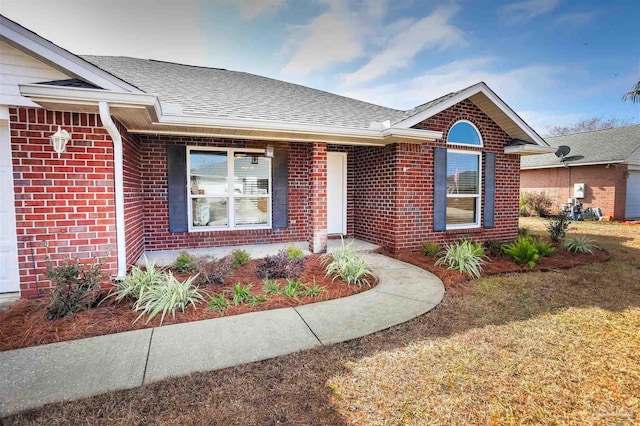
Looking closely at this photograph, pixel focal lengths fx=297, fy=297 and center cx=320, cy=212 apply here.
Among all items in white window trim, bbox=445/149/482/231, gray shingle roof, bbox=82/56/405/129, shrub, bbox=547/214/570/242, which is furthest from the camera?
shrub, bbox=547/214/570/242

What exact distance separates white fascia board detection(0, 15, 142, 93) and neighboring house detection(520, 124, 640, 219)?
2080 cm

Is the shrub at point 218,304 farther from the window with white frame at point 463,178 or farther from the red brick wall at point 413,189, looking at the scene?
the window with white frame at point 463,178

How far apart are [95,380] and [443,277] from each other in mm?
5129

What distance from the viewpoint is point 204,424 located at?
6.76 ft

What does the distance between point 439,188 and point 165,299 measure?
21.2 feet

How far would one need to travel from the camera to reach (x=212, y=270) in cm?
516

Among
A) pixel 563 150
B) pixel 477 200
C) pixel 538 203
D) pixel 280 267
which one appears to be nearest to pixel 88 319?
pixel 280 267

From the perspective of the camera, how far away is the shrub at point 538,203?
1794 cm

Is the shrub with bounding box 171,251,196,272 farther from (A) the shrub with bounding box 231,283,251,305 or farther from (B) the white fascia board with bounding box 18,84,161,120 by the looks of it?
(B) the white fascia board with bounding box 18,84,161,120

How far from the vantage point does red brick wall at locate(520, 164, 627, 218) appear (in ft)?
50.7

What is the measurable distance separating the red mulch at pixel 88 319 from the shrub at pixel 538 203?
1837 cm

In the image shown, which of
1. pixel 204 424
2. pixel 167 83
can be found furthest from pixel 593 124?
pixel 204 424

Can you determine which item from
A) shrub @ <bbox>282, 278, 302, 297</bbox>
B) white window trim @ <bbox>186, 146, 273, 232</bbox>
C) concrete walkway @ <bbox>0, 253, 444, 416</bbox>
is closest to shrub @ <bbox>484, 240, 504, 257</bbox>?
concrete walkway @ <bbox>0, 253, 444, 416</bbox>

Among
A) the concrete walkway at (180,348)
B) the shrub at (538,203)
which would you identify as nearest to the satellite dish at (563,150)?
the shrub at (538,203)
